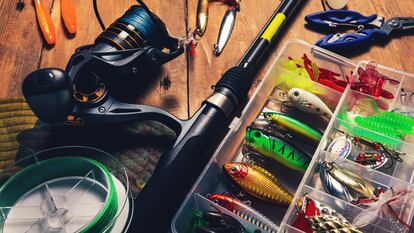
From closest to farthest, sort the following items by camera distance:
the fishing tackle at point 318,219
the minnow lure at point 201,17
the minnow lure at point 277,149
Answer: the fishing tackle at point 318,219, the minnow lure at point 277,149, the minnow lure at point 201,17

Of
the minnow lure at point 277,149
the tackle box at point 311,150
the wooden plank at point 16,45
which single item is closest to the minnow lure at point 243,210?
the tackle box at point 311,150

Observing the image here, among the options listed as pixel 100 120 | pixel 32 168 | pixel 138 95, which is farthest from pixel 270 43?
pixel 32 168

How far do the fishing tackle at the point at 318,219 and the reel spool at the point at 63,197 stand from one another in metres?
0.31

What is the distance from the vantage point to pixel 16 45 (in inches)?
47.5

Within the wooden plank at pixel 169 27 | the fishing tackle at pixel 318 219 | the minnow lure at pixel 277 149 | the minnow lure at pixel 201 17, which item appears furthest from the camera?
the minnow lure at pixel 201 17

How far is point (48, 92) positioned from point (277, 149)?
45 cm

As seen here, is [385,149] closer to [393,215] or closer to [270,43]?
[393,215]

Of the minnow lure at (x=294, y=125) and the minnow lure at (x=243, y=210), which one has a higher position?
the minnow lure at (x=294, y=125)

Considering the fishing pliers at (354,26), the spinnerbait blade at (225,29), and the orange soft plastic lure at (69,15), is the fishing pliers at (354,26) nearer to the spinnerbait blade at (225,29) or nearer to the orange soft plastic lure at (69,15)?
the spinnerbait blade at (225,29)

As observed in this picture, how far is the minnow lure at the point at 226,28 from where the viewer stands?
1.20m

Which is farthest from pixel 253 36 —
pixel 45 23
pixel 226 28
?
pixel 45 23

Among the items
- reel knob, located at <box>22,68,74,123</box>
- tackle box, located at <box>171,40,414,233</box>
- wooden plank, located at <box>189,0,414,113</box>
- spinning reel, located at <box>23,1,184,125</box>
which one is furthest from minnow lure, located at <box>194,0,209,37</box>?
reel knob, located at <box>22,68,74,123</box>

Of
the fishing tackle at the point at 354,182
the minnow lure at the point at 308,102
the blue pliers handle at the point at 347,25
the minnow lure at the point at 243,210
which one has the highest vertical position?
the blue pliers handle at the point at 347,25

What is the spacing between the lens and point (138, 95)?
3.70 feet
